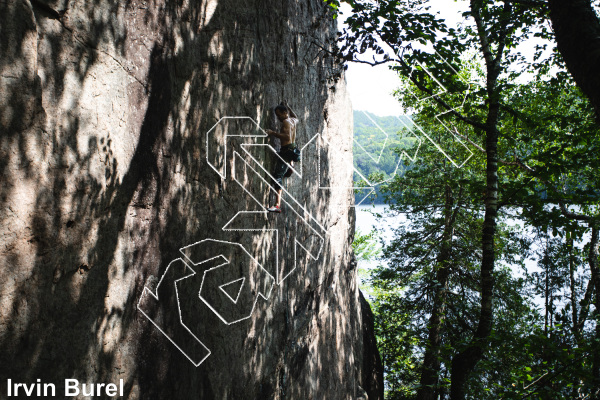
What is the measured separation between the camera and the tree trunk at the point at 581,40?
300 cm

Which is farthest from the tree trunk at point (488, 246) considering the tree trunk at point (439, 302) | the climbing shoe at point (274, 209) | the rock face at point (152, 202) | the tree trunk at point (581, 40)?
the tree trunk at point (439, 302)

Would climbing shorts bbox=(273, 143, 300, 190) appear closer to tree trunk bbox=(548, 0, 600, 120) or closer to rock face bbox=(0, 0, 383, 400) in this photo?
rock face bbox=(0, 0, 383, 400)

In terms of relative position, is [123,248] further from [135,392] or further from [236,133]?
[236,133]

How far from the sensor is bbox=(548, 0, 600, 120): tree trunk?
3000mm

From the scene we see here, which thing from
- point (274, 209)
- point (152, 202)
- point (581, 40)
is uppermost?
point (581, 40)

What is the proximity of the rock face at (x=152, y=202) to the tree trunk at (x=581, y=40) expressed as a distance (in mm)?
3683

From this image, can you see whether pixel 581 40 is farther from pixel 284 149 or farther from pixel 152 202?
pixel 284 149

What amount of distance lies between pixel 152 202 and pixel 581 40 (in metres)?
4.04

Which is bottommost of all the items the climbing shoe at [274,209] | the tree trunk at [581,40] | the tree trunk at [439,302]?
the tree trunk at [439,302]

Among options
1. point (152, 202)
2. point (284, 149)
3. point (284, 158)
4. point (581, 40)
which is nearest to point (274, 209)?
point (284, 158)

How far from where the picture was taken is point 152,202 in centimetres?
425

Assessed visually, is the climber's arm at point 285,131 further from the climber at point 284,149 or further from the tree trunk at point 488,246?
the tree trunk at point 488,246

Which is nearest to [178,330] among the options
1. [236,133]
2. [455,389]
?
[236,133]

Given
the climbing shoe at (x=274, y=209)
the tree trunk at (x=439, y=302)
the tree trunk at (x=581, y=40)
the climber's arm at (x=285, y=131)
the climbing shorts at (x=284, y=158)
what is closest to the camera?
the tree trunk at (x=581, y=40)
